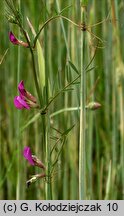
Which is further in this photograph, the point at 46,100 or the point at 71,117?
the point at 71,117

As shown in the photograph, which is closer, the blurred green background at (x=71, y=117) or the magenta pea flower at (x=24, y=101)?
the magenta pea flower at (x=24, y=101)

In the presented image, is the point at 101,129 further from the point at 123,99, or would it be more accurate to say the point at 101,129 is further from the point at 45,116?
the point at 45,116

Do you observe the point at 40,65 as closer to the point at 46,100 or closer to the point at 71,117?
the point at 46,100

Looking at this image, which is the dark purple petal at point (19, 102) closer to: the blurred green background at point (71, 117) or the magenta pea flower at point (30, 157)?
the magenta pea flower at point (30, 157)

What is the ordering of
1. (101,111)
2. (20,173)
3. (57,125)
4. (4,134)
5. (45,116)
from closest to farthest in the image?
(45,116) < (20,173) < (57,125) < (101,111) < (4,134)

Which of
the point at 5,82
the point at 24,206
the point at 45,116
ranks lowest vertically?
the point at 24,206

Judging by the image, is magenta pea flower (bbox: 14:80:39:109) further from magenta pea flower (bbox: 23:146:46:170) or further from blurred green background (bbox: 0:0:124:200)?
blurred green background (bbox: 0:0:124:200)

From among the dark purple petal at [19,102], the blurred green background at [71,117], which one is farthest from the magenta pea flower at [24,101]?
the blurred green background at [71,117]

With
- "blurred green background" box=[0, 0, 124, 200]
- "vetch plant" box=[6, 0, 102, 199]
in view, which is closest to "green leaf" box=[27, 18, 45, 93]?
"vetch plant" box=[6, 0, 102, 199]

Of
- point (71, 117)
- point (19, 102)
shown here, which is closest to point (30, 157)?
point (19, 102)

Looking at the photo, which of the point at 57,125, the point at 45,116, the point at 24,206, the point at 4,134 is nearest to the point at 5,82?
the point at 4,134

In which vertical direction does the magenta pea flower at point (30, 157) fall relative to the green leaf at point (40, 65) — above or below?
below
